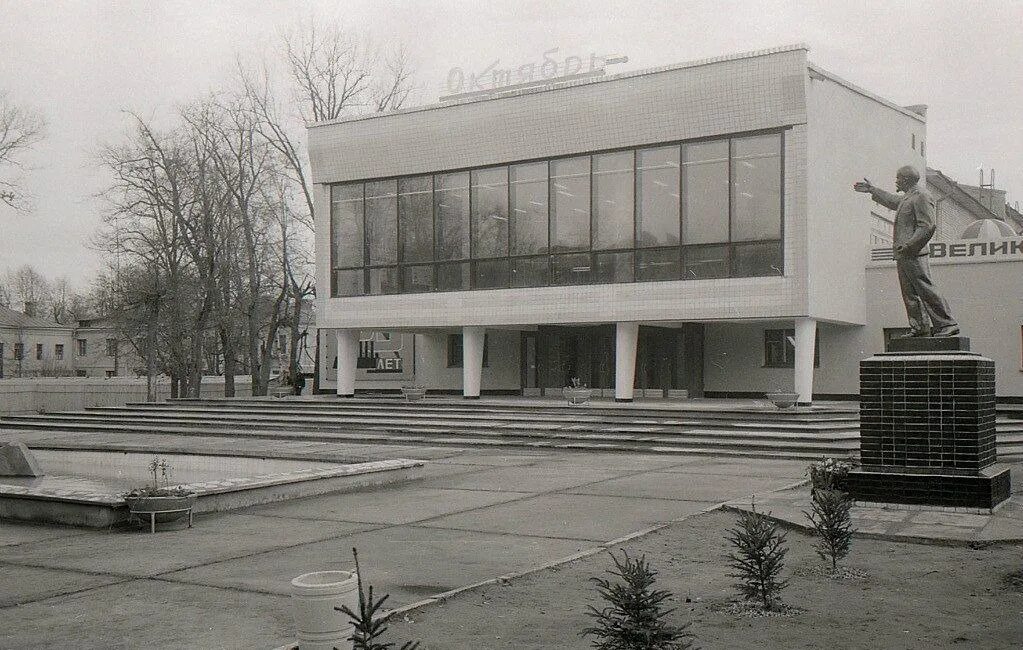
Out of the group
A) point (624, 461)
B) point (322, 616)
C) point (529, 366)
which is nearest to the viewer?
point (322, 616)

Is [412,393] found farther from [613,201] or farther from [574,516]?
[574,516]

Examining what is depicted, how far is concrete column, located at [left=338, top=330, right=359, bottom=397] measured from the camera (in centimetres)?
3791

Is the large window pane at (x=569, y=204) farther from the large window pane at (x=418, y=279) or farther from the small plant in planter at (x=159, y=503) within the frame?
the small plant in planter at (x=159, y=503)

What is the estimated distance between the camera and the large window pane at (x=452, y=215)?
35.1 meters

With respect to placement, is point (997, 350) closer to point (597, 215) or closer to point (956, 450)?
point (597, 215)

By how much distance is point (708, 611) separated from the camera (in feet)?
24.4

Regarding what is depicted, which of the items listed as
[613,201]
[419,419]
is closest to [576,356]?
[613,201]

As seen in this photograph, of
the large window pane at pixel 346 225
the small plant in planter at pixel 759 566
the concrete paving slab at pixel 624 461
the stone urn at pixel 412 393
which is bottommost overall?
the concrete paving slab at pixel 624 461

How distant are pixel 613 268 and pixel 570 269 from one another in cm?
154

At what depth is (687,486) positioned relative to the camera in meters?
15.6

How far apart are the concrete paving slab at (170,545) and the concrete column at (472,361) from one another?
2238 cm

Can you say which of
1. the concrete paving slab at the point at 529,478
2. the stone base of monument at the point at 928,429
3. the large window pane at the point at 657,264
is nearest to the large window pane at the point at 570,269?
the large window pane at the point at 657,264

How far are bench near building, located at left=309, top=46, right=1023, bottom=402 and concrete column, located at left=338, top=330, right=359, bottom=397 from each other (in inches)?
3.3

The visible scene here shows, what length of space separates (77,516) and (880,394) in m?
9.69
